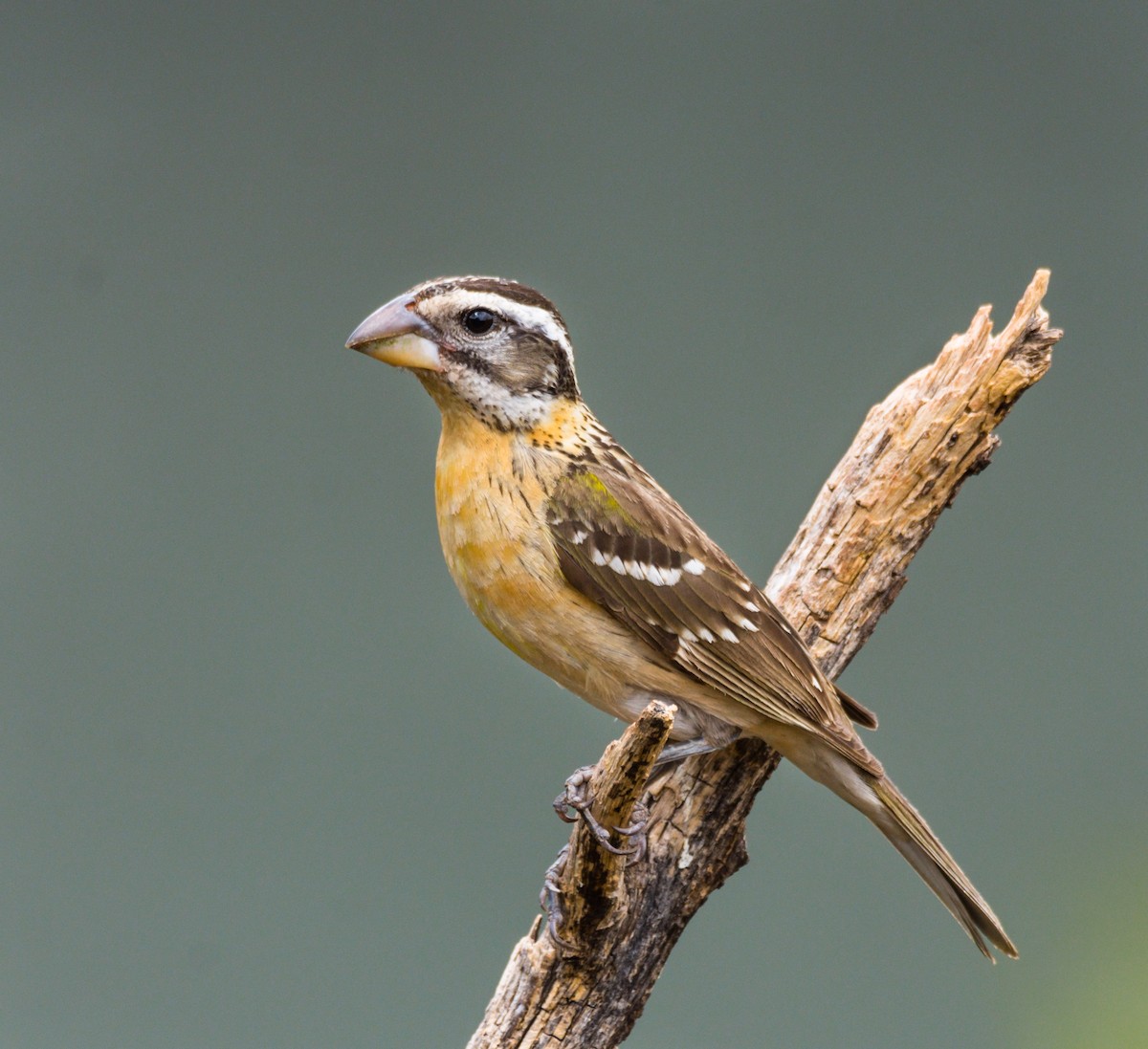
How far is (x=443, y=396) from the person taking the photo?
120 inches

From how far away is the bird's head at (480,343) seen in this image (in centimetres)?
294

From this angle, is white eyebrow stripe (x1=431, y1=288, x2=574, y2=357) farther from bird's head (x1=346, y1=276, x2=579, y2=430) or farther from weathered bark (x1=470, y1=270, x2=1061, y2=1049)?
weathered bark (x1=470, y1=270, x2=1061, y2=1049)

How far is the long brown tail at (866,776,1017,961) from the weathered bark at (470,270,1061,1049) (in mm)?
287

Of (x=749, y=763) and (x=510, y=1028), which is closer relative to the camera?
(x=510, y=1028)

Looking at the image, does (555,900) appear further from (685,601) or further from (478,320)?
(478,320)

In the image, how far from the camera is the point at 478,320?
9.75 ft

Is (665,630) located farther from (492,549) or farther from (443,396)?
(443,396)

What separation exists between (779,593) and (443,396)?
0.95 m

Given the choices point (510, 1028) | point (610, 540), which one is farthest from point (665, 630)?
point (510, 1028)

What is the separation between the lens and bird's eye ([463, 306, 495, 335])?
296cm

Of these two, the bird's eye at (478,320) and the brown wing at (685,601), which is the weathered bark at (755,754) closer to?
the brown wing at (685,601)

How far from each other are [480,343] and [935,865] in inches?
60.7

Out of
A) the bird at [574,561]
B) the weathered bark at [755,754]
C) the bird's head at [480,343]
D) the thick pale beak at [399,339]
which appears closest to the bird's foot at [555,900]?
the weathered bark at [755,754]

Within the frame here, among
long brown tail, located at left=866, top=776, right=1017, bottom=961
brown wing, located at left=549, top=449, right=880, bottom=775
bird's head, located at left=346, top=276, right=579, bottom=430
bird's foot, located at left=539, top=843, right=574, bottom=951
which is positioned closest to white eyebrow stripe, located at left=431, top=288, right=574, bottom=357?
bird's head, located at left=346, top=276, right=579, bottom=430
